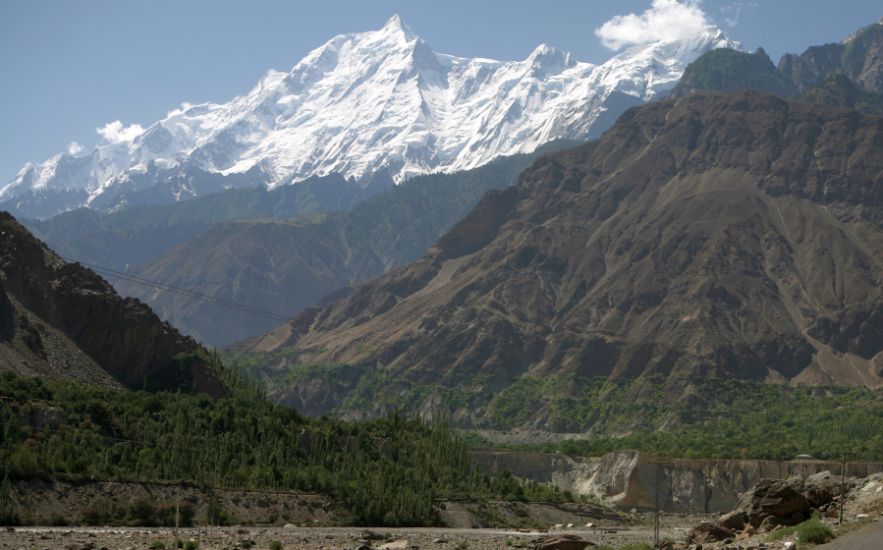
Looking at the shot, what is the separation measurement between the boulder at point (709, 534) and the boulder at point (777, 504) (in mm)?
1556

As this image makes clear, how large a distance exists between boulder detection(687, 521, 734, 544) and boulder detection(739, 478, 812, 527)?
61.3 inches

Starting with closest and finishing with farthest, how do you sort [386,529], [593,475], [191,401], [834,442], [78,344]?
1. [386,529]
2. [191,401]
3. [78,344]
4. [593,475]
5. [834,442]

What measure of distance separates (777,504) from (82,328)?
278 ft

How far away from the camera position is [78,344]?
408 ft

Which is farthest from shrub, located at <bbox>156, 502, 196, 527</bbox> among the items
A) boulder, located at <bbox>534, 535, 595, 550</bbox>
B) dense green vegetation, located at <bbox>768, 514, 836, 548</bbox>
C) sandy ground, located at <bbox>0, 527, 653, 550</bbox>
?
dense green vegetation, located at <bbox>768, 514, 836, 548</bbox>

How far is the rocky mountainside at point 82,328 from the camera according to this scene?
11512 cm

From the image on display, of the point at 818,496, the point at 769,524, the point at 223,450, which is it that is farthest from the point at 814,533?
the point at 223,450

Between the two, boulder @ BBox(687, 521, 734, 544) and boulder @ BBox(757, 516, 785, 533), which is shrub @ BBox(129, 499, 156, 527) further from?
boulder @ BBox(757, 516, 785, 533)

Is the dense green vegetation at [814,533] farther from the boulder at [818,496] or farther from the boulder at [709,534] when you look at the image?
the boulder at [818,496]

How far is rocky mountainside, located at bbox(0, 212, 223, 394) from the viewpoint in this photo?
115125 millimetres

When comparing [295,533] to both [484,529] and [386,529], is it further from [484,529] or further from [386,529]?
[484,529]

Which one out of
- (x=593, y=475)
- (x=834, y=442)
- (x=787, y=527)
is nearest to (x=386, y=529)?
(x=787, y=527)

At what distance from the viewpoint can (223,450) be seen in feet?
325

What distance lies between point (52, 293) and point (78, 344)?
234 inches
